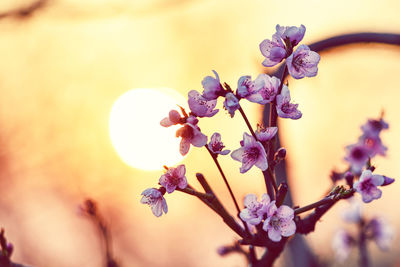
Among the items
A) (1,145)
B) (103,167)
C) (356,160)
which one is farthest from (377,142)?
(103,167)

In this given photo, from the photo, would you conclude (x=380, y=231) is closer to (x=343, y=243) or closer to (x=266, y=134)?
(x=343, y=243)

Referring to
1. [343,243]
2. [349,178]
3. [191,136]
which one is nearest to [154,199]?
[191,136]

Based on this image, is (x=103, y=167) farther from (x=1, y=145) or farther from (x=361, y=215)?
(x=361, y=215)

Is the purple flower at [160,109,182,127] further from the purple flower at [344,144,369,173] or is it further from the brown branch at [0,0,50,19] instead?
the brown branch at [0,0,50,19]

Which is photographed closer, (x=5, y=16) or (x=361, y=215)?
(x=5, y=16)

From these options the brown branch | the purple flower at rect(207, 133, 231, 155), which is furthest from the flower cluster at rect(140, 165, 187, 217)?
the brown branch
